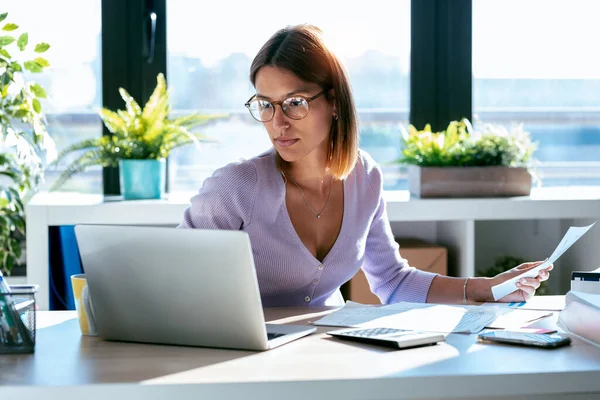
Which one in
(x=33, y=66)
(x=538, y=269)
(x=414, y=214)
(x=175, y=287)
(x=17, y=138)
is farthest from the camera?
(x=414, y=214)

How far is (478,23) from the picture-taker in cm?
371

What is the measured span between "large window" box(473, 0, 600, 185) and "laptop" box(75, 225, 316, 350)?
2504 millimetres

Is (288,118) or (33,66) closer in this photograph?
(288,118)

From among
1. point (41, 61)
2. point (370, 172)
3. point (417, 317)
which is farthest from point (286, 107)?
point (41, 61)

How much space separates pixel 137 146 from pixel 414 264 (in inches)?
44.0

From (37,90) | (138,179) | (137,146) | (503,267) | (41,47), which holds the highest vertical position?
(41,47)

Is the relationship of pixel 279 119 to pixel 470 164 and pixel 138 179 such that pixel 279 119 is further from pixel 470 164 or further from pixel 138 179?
Answer: pixel 470 164

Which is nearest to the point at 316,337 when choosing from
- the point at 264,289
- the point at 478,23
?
the point at 264,289

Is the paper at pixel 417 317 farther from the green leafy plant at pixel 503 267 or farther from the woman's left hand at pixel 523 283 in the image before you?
the green leafy plant at pixel 503 267

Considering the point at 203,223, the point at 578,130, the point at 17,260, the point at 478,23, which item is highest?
the point at 478,23

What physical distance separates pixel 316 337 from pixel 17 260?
2.09 meters

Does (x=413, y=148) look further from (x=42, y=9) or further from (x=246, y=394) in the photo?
(x=246, y=394)

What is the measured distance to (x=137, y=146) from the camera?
3133 millimetres

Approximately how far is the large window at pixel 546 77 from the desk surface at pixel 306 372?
2.44 m
